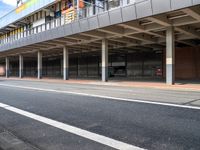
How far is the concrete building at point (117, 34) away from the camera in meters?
21.2

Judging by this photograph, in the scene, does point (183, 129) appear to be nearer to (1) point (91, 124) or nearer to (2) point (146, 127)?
(2) point (146, 127)

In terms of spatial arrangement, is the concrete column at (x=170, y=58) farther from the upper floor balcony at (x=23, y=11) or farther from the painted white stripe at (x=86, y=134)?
the upper floor balcony at (x=23, y=11)

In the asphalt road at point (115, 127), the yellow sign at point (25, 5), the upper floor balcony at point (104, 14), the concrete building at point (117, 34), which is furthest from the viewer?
the yellow sign at point (25, 5)

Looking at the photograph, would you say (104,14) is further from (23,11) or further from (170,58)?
(23,11)

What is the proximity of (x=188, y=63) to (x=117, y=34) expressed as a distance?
41.2 ft

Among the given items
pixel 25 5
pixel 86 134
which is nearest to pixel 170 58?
pixel 86 134

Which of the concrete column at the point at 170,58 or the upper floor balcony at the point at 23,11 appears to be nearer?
the concrete column at the point at 170,58

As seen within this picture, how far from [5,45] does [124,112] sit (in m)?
43.4

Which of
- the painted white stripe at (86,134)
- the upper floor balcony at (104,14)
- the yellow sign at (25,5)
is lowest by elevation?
the painted white stripe at (86,134)

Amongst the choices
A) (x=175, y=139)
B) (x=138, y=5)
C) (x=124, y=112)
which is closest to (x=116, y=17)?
(x=138, y=5)

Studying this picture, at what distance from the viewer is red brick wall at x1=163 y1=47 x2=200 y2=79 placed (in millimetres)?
33594

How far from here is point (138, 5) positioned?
20.5 metres

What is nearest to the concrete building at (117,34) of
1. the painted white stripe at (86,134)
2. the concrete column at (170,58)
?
the concrete column at (170,58)

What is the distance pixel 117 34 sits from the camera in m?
27.1
